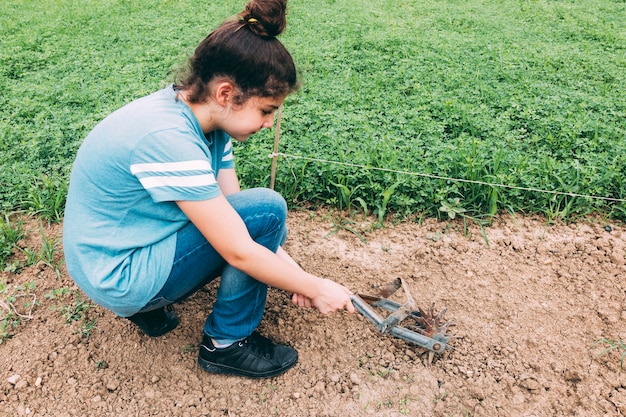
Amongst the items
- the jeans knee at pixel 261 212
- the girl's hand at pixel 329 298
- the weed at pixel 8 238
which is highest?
the jeans knee at pixel 261 212

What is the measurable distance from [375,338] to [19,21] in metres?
6.32

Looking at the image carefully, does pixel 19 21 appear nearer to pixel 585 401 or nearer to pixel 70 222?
pixel 70 222

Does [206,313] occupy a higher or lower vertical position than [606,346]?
lower

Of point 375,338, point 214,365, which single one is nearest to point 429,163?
point 375,338

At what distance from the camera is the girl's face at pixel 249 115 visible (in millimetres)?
1751

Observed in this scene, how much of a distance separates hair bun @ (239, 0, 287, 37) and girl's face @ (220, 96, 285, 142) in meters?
0.22

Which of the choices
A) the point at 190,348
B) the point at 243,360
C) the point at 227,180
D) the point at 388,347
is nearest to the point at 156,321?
the point at 190,348

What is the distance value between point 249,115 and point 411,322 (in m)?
1.22

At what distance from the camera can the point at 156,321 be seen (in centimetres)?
221

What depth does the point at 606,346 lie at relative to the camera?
2.23m

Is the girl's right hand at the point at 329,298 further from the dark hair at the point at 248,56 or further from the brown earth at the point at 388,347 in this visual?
the dark hair at the point at 248,56

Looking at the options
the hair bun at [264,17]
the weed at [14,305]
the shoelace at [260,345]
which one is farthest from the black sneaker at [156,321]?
the hair bun at [264,17]

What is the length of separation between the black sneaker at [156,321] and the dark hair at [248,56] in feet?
3.12

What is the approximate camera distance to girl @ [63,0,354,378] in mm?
1637
